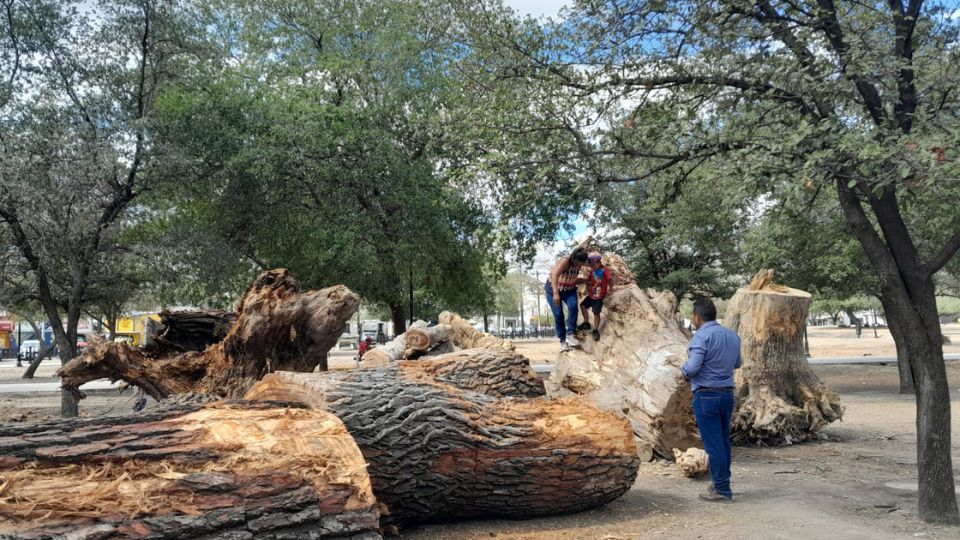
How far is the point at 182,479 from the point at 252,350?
4.84 metres

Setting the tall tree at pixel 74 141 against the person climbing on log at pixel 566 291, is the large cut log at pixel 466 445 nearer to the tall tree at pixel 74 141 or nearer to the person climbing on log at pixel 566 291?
the person climbing on log at pixel 566 291

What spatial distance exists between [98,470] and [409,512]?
6.91 feet

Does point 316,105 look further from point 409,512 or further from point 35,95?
point 409,512

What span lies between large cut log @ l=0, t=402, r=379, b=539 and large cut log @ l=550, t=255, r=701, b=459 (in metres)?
4.47

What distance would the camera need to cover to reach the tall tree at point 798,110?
5.56 meters

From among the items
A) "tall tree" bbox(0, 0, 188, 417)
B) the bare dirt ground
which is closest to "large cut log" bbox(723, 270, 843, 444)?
the bare dirt ground

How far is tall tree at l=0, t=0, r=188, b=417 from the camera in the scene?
13023 mm

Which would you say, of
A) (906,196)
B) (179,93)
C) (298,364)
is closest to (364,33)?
(179,93)

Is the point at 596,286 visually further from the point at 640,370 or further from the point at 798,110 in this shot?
the point at 798,110

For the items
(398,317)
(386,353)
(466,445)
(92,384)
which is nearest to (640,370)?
(466,445)

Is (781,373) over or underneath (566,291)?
underneath

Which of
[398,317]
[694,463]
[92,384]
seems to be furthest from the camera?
[92,384]

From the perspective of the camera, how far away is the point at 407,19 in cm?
1908

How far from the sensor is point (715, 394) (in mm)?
6402
